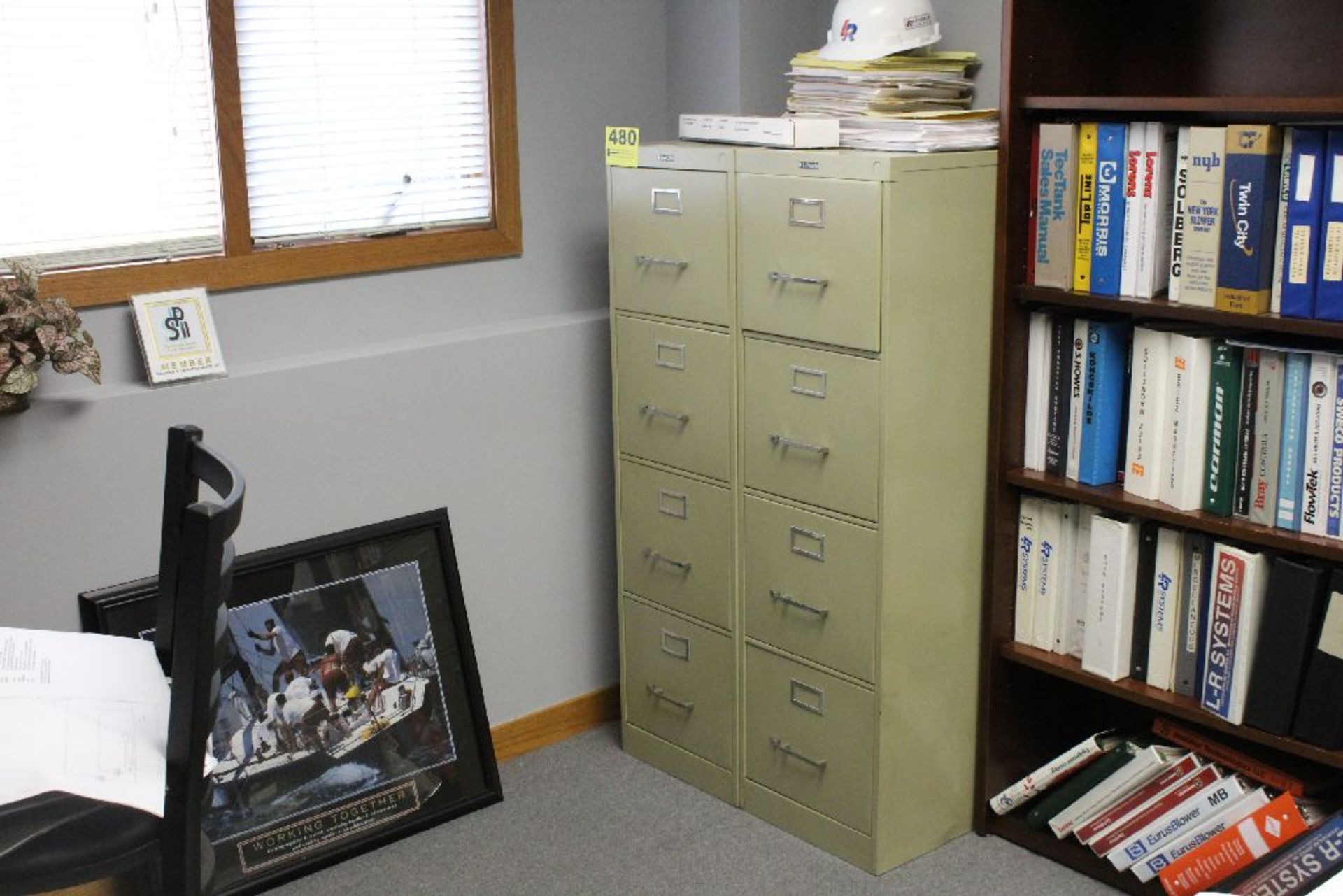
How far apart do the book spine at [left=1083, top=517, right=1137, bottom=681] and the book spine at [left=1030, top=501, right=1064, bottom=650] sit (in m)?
0.08

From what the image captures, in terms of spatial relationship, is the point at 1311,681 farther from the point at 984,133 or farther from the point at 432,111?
the point at 432,111

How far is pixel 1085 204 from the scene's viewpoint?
2482 mm

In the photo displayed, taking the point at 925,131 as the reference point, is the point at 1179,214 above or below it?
below

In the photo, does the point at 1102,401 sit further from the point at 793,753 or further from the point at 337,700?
the point at 337,700

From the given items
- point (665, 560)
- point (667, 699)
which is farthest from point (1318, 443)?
point (667, 699)

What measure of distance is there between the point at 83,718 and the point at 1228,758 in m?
1.83

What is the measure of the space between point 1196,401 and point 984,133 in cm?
55

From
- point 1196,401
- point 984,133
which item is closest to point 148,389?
point 984,133

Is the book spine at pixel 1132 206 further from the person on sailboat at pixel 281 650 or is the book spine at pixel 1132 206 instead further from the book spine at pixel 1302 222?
the person on sailboat at pixel 281 650

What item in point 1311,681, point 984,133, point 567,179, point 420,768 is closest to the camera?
point 1311,681

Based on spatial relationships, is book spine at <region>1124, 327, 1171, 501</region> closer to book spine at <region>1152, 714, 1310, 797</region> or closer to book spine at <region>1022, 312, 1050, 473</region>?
book spine at <region>1022, 312, 1050, 473</region>

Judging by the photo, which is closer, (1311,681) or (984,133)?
(1311,681)

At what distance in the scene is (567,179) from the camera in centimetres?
313

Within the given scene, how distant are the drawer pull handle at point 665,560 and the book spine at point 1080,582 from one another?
713 millimetres
